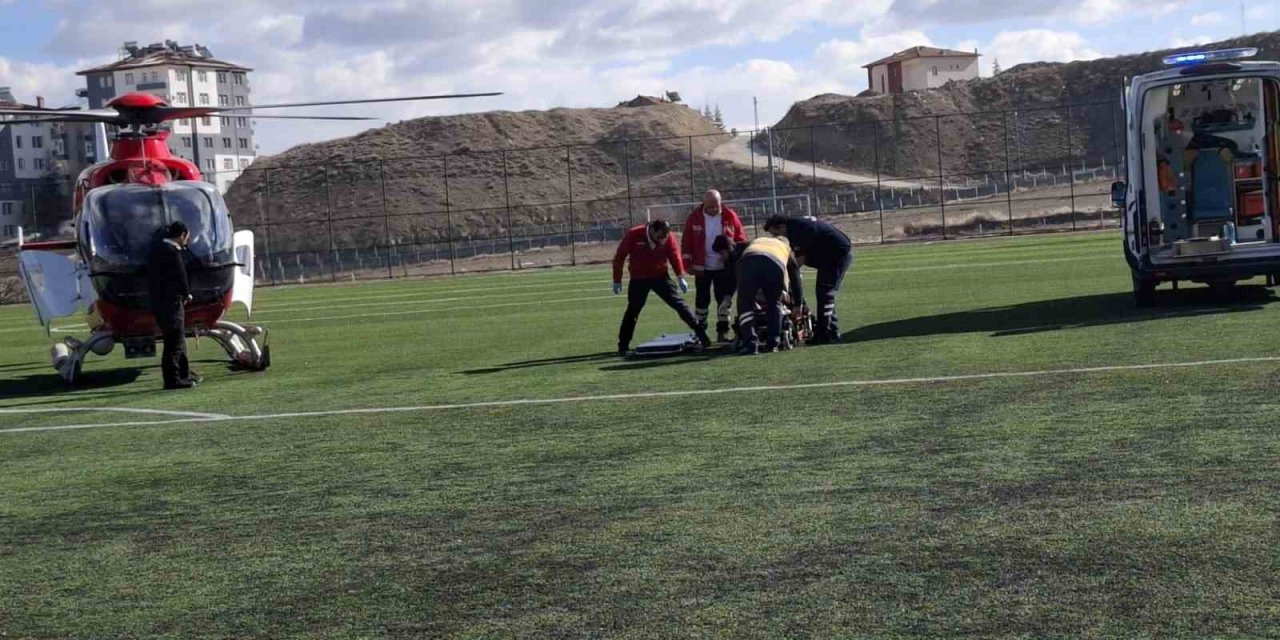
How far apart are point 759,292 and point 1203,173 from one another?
5.90 m

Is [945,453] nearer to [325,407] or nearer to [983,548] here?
[983,548]

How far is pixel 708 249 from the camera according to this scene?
671 inches

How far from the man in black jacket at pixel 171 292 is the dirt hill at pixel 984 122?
236 ft

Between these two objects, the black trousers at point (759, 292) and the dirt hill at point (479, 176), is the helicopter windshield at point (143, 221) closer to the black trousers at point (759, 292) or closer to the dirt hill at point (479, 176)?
the black trousers at point (759, 292)

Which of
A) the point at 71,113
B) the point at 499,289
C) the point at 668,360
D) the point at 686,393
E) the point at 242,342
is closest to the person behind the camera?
the point at 686,393

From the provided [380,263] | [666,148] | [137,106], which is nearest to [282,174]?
[666,148]

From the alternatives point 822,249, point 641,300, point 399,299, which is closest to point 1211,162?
point 822,249

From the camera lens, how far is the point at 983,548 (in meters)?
6.39

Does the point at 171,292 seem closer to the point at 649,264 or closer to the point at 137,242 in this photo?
the point at 137,242

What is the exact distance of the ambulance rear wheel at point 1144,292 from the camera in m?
17.5

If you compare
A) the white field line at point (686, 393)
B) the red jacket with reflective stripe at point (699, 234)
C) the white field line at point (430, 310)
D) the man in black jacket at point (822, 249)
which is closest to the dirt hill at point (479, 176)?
the white field line at point (430, 310)

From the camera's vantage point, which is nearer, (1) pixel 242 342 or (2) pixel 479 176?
(1) pixel 242 342

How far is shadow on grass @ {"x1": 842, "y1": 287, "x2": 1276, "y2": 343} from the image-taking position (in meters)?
16.5

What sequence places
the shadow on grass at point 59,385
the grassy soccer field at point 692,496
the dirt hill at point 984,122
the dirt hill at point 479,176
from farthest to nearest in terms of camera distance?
the dirt hill at point 984,122
the dirt hill at point 479,176
the shadow on grass at point 59,385
the grassy soccer field at point 692,496
